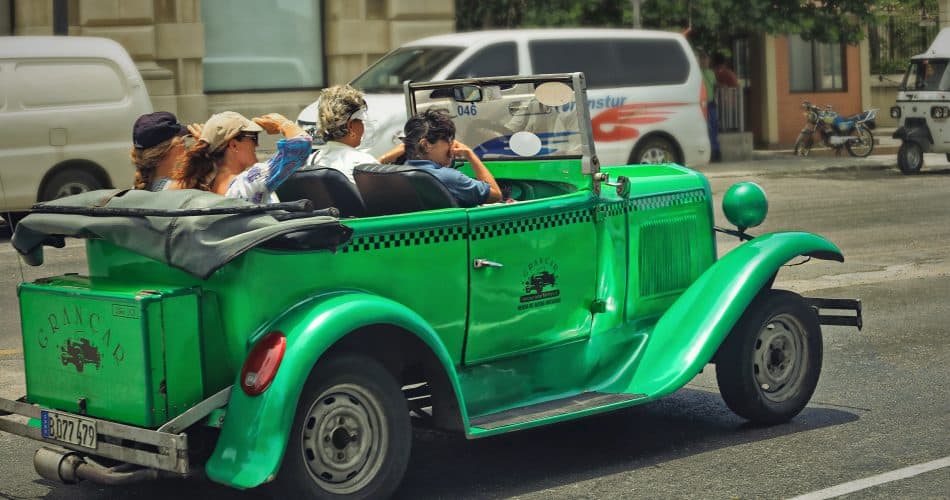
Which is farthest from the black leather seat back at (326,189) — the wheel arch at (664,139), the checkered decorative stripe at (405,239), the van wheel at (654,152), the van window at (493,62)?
the wheel arch at (664,139)

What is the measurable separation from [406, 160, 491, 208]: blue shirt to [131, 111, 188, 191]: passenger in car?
99 cm

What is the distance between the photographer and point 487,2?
79.8 feet

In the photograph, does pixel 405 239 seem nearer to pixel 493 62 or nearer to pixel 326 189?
pixel 326 189

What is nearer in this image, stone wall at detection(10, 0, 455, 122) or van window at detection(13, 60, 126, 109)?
van window at detection(13, 60, 126, 109)

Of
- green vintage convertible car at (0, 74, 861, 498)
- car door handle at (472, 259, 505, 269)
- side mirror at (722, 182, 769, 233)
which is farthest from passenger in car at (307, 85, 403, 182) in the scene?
side mirror at (722, 182, 769, 233)

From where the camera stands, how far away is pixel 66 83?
15258 millimetres

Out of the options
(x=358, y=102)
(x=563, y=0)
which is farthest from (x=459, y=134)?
(x=563, y=0)

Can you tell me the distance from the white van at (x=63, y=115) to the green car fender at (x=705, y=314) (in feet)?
33.0

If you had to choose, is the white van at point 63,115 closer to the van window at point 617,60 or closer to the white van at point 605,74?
the white van at point 605,74

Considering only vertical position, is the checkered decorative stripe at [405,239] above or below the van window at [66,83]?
below

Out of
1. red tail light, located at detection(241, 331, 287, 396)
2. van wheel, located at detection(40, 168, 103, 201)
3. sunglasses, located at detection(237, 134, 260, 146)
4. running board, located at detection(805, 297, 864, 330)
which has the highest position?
sunglasses, located at detection(237, 134, 260, 146)

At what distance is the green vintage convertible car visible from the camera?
4.91 meters

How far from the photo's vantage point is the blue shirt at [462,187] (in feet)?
19.6

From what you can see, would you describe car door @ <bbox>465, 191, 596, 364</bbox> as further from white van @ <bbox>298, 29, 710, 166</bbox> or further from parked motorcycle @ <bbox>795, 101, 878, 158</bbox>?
parked motorcycle @ <bbox>795, 101, 878, 158</bbox>
